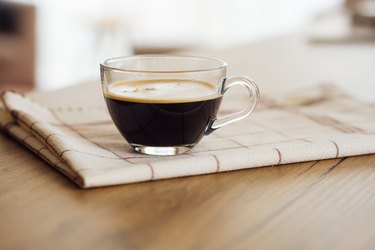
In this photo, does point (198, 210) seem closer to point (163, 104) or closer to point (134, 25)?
point (163, 104)

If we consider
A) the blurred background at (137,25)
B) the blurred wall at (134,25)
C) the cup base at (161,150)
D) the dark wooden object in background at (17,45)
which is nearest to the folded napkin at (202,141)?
the cup base at (161,150)

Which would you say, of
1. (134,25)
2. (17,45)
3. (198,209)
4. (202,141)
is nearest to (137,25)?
(134,25)

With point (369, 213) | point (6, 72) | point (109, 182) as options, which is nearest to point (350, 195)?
point (369, 213)

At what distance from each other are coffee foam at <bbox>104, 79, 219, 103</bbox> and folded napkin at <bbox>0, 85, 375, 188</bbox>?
0.05 m

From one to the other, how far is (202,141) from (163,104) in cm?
8

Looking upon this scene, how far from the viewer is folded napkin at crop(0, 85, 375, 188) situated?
1.57 ft

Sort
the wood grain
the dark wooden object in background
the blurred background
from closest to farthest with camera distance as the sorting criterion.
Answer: the wood grain, the dark wooden object in background, the blurred background

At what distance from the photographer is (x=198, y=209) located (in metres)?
0.43

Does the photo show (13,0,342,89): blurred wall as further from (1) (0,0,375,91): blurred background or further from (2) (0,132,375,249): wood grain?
(2) (0,132,375,249): wood grain

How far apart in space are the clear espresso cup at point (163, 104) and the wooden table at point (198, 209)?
52 mm

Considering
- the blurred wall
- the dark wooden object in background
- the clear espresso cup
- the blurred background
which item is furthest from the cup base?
the blurred wall

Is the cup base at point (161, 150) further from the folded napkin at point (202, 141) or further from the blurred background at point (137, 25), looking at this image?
the blurred background at point (137, 25)

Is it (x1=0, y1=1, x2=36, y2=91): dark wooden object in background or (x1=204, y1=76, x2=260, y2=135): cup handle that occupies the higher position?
(x1=204, y1=76, x2=260, y2=135): cup handle

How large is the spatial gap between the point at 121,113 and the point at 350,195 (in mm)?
202
